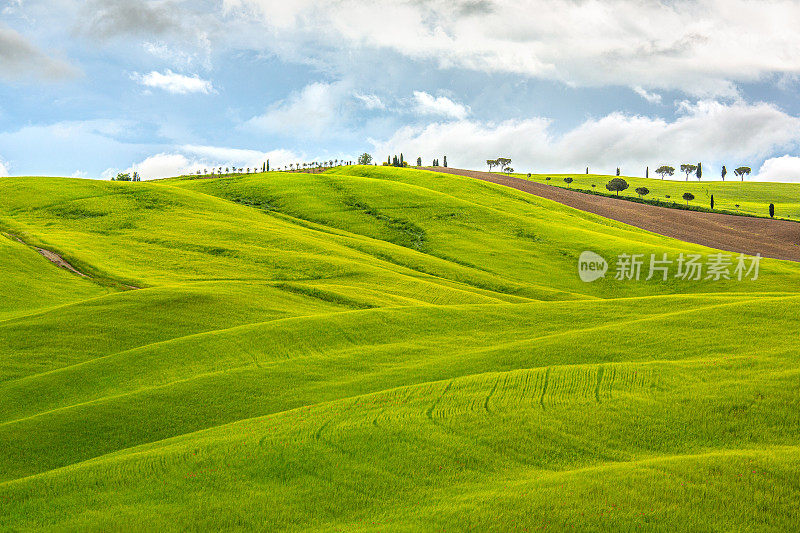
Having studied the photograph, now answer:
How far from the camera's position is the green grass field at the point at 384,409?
45.9ft

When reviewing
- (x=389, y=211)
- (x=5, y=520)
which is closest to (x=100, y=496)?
(x=5, y=520)

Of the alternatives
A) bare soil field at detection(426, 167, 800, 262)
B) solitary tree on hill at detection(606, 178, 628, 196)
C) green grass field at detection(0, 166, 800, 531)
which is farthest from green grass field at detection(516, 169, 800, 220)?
green grass field at detection(0, 166, 800, 531)

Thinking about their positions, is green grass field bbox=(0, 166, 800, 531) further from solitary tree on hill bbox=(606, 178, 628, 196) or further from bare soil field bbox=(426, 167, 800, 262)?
solitary tree on hill bbox=(606, 178, 628, 196)

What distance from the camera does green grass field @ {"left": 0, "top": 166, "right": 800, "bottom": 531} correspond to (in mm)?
13992

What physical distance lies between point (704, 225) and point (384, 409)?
9430 centimetres

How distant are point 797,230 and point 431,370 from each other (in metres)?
95.2

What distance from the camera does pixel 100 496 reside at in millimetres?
15680

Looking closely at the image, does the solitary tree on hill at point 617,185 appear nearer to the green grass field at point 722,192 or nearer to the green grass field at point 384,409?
the green grass field at point 722,192

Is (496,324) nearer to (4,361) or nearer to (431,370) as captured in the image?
(431,370)

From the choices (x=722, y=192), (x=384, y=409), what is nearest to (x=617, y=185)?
(x=722, y=192)

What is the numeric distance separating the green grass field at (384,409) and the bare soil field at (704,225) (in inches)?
2115

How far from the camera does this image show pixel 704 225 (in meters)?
98.8

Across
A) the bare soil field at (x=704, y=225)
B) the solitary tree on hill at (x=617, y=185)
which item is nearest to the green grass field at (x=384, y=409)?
the bare soil field at (x=704, y=225)

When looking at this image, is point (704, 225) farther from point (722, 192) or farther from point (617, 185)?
point (722, 192)
